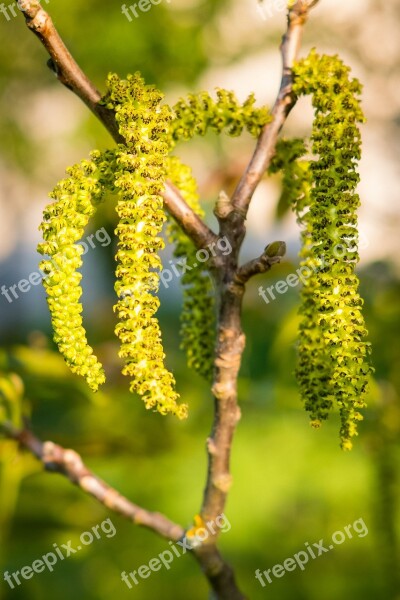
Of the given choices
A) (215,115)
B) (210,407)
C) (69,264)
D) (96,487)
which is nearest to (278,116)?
(215,115)

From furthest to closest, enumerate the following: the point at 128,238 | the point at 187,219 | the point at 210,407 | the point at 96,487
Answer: the point at 210,407 → the point at 96,487 → the point at 187,219 → the point at 128,238

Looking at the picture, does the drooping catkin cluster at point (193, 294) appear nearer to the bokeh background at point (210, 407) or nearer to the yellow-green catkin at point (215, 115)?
the yellow-green catkin at point (215, 115)

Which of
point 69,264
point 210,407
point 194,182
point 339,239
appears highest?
point 210,407

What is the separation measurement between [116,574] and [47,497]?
790mm

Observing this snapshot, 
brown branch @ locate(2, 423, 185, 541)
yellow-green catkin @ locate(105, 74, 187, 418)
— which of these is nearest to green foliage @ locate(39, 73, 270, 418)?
yellow-green catkin @ locate(105, 74, 187, 418)

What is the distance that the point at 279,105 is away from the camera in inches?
31.9

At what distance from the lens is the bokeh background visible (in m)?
1.43

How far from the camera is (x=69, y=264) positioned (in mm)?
685

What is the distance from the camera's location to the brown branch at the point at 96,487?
902mm

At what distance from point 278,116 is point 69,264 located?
299mm

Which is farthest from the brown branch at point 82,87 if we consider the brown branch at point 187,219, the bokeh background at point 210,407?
the bokeh background at point 210,407

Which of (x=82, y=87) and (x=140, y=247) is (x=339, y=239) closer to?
(x=140, y=247)

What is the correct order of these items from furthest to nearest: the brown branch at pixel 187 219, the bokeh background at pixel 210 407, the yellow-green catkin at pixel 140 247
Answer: the bokeh background at pixel 210 407 → the brown branch at pixel 187 219 → the yellow-green catkin at pixel 140 247

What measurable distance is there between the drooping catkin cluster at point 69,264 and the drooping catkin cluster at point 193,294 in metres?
0.16
